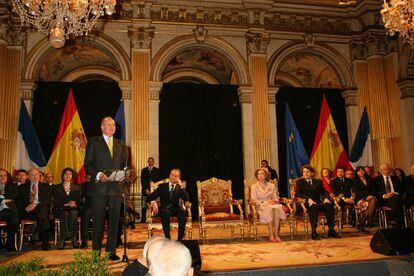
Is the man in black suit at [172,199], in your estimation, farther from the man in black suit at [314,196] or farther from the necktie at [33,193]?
the man in black suit at [314,196]

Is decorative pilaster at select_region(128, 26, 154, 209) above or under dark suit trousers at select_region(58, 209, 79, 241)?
above

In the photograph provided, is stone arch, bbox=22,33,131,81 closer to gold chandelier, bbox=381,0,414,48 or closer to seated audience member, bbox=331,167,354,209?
seated audience member, bbox=331,167,354,209

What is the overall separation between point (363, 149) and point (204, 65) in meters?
6.51

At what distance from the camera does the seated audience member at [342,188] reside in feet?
24.2

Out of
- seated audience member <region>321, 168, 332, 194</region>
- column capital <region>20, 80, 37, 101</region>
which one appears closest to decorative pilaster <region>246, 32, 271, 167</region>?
seated audience member <region>321, 168, 332, 194</region>

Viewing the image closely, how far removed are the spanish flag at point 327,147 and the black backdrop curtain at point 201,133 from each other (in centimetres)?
219

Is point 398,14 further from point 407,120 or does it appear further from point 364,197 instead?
point 407,120

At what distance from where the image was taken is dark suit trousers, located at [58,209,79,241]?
19.8ft

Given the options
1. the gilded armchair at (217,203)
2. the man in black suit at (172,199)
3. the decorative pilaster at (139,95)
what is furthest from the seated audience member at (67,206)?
the decorative pilaster at (139,95)

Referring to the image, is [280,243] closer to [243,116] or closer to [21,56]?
[243,116]

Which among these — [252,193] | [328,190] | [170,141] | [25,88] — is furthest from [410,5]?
[25,88]

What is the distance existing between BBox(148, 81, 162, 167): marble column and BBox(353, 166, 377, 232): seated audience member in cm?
491

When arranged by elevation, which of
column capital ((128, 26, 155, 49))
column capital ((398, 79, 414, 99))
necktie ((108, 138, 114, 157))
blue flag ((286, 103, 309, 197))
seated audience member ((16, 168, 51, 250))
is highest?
column capital ((128, 26, 155, 49))

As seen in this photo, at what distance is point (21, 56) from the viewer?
9.41 metres
